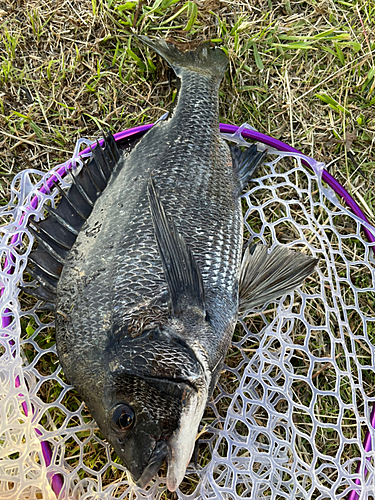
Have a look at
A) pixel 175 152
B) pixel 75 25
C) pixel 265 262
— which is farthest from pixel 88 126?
pixel 265 262

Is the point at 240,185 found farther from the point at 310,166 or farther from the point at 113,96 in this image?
the point at 113,96

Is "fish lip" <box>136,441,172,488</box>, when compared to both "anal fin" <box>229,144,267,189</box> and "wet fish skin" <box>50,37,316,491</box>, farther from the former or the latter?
"anal fin" <box>229,144,267,189</box>

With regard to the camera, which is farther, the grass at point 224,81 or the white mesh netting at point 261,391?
the grass at point 224,81

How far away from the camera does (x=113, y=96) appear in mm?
2441

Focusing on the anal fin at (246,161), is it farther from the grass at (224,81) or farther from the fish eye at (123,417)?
the fish eye at (123,417)

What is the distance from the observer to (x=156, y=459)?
145cm

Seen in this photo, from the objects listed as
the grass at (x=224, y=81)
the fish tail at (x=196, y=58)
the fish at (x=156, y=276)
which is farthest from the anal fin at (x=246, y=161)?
the fish tail at (x=196, y=58)

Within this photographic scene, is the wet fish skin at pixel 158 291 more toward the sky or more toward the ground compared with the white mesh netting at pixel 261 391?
more toward the sky

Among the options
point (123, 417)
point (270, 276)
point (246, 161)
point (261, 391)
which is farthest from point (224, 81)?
point (123, 417)

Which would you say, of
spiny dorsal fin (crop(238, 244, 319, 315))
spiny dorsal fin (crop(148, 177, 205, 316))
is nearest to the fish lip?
spiny dorsal fin (crop(148, 177, 205, 316))

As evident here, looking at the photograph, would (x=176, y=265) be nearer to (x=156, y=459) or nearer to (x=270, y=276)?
(x=270, y=276)

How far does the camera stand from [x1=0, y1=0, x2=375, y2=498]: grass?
2.43 metres

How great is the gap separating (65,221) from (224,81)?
1.34 metres

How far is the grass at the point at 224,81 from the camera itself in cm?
243
